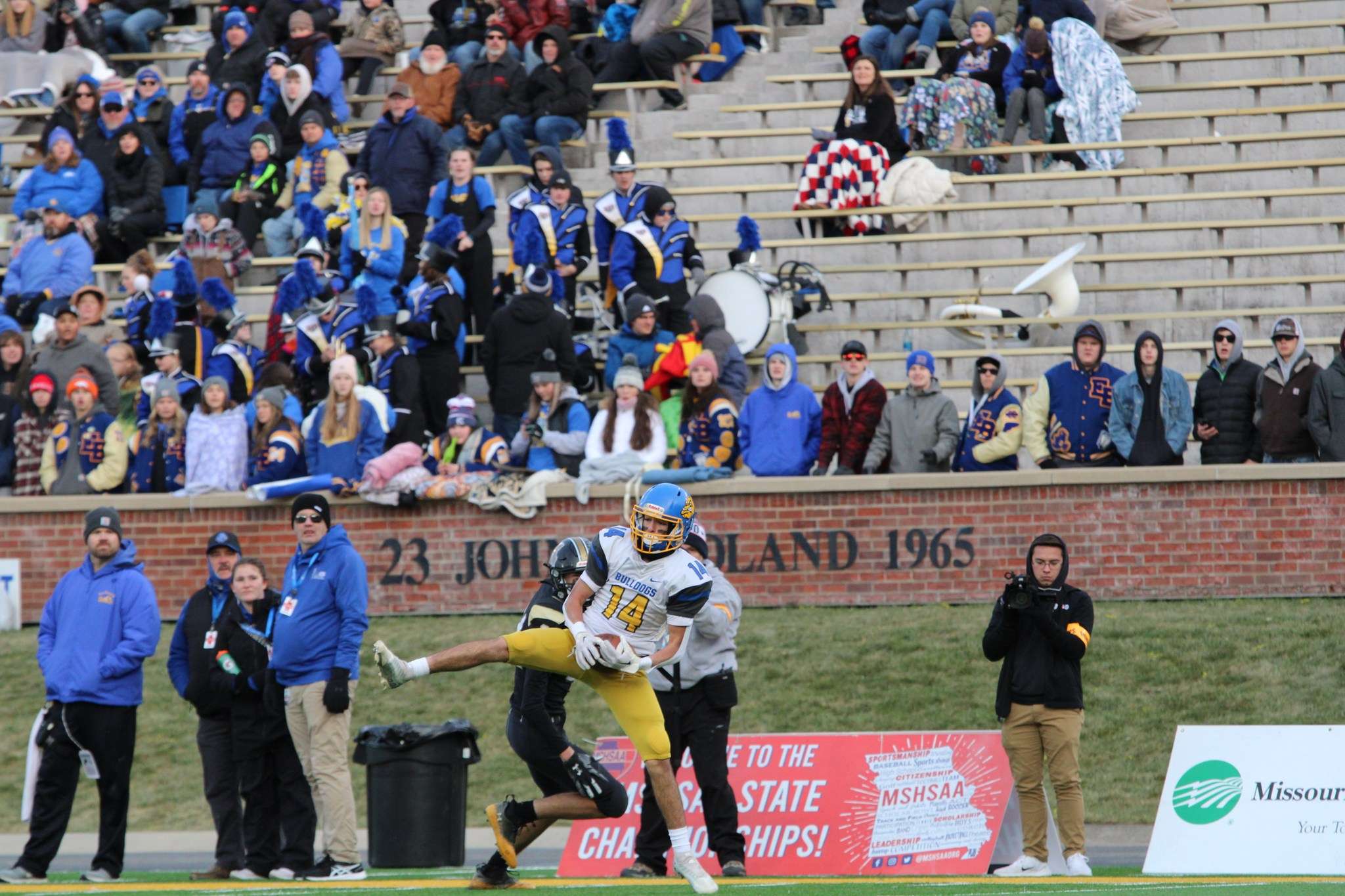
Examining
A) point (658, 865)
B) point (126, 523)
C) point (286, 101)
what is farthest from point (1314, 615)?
point (286, 101)

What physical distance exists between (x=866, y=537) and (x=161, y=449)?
6.25 meters

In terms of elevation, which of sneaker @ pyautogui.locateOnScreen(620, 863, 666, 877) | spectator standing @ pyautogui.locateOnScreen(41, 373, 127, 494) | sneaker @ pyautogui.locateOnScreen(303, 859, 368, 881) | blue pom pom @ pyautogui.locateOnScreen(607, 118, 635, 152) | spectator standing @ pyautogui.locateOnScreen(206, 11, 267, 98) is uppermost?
spectator standing @ pyautogui.locateOnScreen(206, 11, 267, 98)

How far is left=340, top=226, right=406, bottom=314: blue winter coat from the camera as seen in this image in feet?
60.3

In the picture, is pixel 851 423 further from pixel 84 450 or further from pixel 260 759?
pixel 84 450

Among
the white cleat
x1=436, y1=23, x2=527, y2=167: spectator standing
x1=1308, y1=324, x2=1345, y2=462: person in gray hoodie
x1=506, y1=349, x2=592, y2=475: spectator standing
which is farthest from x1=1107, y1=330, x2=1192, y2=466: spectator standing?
x1=436, y1=23, x2=527, y2=167: spectator standing

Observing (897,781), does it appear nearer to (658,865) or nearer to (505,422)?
(658,865)

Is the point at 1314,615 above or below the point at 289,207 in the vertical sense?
below

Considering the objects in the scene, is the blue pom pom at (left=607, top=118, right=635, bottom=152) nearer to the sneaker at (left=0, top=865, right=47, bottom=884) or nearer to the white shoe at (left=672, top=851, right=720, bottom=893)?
the sneaker at (left=0, top=865, right=47, bottom=884)

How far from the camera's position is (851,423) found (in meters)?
16.2

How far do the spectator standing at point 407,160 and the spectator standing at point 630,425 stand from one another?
13.1ft

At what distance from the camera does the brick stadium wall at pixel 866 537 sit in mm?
15500

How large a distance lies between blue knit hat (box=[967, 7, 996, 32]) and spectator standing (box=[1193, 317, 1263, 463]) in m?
5.88

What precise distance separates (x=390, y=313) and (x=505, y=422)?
179 cm

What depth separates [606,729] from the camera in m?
15.3
